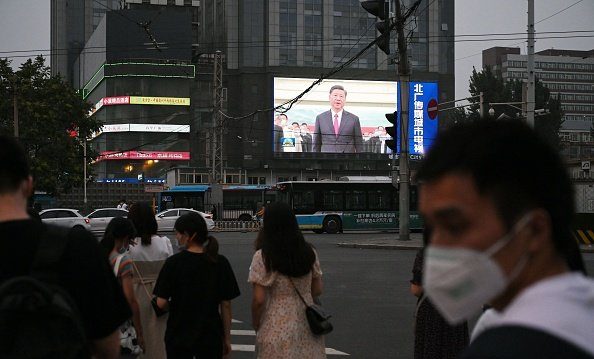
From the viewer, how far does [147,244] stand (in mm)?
6734

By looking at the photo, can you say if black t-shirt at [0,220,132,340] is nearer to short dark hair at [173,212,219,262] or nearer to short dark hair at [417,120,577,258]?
short dark hair at [417,120,577,258]

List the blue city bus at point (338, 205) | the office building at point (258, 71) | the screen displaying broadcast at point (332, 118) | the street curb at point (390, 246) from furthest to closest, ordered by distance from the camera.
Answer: the office building at point (258, 71), the screen displaying broadcast at point (332, 118), the blue city bus at point (338, 205), the street curb at point (390, 246)

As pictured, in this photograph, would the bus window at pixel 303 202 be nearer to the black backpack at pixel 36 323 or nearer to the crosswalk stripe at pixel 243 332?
the crosswalk stripe at pixel 243 332

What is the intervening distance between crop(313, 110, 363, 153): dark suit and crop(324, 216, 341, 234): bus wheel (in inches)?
1666

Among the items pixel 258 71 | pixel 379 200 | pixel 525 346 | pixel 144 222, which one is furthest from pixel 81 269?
pixel 258 71

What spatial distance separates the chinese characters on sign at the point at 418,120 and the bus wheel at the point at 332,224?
82.2 ft

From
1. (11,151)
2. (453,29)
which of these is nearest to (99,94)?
(453,29)

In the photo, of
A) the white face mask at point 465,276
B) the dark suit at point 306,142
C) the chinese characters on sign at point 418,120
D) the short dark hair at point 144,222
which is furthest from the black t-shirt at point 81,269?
the dark suit at point 306,142

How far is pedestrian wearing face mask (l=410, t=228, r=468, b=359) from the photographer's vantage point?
18.4 ft

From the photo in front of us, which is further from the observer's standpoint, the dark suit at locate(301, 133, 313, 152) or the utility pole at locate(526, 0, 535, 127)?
the dark suit at locate(301, 133, 313, 152)

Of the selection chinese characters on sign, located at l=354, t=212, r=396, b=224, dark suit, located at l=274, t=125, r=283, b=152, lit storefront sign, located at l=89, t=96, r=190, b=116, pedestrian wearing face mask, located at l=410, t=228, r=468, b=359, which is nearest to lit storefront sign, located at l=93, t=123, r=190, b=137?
lit storefront sign, located at l=89, t=96, r=190, b=116

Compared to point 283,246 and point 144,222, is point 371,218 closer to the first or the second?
point 144,222

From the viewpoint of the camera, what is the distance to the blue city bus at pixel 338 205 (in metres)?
42.8

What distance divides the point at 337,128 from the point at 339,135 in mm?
871
